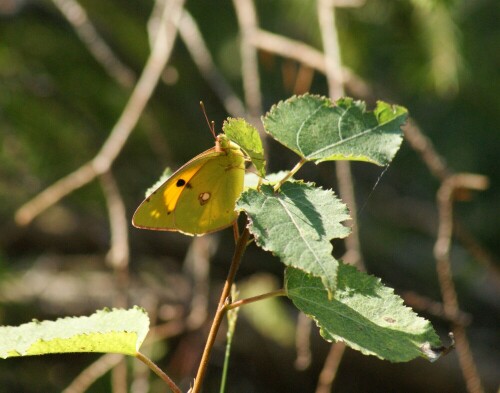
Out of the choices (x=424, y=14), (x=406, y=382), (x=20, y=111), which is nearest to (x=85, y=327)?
(x=424, y=14)

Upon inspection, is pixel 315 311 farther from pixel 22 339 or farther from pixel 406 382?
pixel 406 382

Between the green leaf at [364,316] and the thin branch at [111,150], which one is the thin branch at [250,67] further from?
the green leaf at [364,316]

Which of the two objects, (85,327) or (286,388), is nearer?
(85,327)

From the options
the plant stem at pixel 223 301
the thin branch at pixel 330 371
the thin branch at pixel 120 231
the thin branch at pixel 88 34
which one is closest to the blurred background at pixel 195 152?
the thin branch at pixel 88 34

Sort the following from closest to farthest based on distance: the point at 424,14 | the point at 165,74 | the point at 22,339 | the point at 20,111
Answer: the point at 22,339 → the point at 165,74 → the point at 424,14 → the point at 20,111

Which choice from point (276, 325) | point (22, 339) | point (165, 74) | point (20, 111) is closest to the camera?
point (22, 339)

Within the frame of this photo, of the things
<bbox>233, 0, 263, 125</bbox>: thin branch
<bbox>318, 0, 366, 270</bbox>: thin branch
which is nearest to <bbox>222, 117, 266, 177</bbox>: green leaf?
<bbox>318, 0, 366, 270</bbox>: thin branch

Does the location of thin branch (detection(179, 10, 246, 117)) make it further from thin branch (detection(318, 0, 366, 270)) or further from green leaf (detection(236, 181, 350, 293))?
green leaf (detection(236, 181, 350, 293))

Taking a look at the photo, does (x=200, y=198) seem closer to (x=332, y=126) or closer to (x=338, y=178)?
(x=332, y=126)
